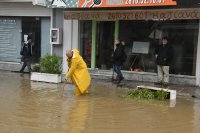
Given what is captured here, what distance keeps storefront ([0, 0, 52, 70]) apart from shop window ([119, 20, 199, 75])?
3930 millimetres

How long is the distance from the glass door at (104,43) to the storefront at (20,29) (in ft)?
8.20

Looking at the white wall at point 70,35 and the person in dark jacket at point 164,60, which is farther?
the white wall at point 70,35

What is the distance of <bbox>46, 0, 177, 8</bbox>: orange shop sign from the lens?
14.2 meters

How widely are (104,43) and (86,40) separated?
845mm

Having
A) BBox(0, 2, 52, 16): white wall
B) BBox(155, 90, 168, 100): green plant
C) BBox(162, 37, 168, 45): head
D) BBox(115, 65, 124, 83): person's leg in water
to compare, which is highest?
BBox(0, 2, 52, 16): white wall

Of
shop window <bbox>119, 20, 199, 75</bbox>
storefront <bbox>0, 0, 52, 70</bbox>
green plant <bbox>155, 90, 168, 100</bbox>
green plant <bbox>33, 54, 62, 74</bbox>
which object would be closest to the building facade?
shop window <bbox>119, 20, 199, 75</bbox>

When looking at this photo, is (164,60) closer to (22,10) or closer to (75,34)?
(75,34)

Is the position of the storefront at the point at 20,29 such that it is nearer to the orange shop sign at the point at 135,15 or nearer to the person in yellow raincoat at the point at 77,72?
the orange shop sign at the point at 135,15

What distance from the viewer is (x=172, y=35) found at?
610 inches

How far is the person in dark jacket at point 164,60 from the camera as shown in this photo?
1469cm

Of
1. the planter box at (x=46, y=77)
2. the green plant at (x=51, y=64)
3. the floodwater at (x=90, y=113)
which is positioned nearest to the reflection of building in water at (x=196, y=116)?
the floodwater at (x=90, y=113)

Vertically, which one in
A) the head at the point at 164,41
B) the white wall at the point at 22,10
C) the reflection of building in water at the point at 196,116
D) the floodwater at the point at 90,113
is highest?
the white wall at the point at 22,10

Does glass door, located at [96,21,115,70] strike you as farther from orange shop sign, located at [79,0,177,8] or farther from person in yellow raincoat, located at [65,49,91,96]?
person in yellow raincoat, located at [65,49,91,96]

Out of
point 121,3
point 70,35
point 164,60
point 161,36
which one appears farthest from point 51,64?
point 161,36
